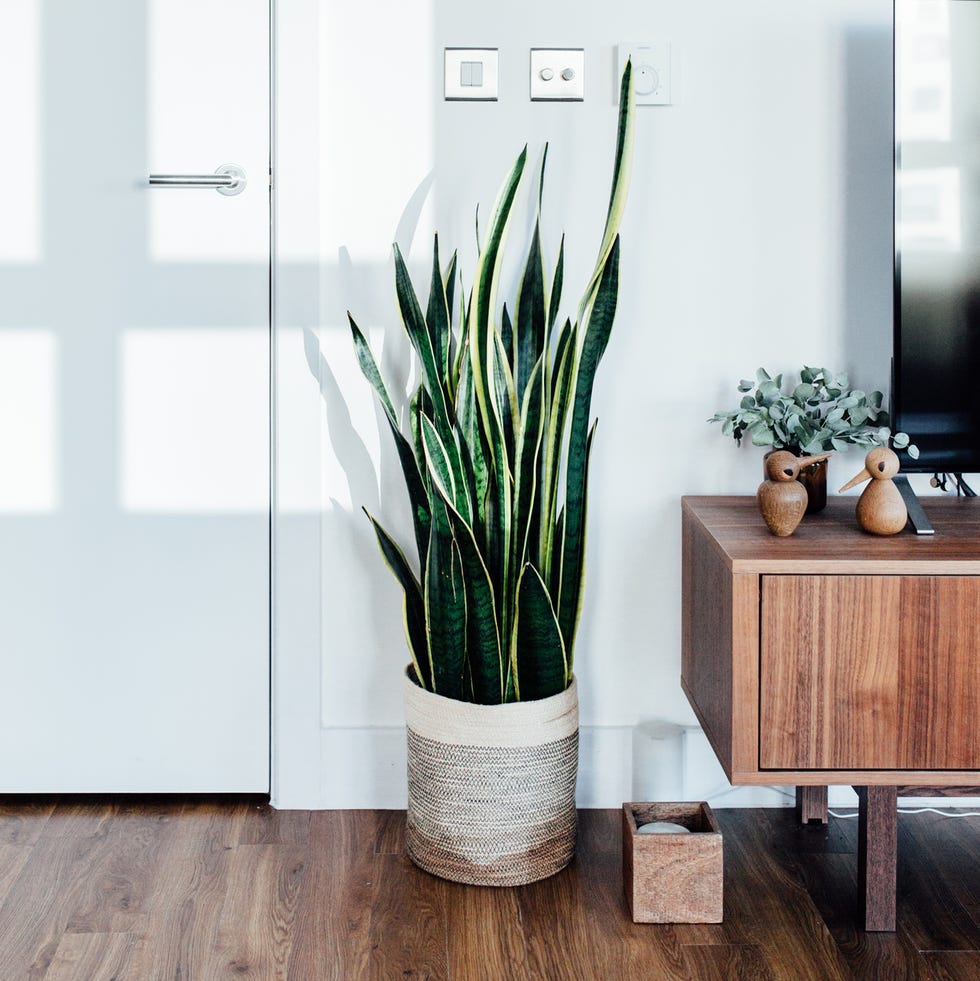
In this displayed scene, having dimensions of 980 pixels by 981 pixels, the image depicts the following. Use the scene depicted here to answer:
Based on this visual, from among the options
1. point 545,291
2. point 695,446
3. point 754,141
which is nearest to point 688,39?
point 754,141

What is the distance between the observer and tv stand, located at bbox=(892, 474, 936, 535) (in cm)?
164

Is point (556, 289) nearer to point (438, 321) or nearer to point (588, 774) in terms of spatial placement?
point (438, 321)

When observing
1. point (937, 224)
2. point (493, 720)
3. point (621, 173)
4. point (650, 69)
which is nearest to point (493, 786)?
point (493, 720)

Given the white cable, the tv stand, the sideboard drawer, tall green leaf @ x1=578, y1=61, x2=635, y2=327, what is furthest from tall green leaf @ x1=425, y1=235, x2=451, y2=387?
the white cable

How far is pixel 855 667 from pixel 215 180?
4.21ft

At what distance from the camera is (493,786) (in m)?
1.70

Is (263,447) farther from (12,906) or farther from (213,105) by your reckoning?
(12,906)

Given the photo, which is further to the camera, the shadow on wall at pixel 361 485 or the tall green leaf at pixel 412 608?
the shadow on wall at pixel 361 485

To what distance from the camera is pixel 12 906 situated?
1648 mm

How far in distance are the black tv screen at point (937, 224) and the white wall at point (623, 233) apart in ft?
0.77

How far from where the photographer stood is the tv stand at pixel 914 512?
1644 mm

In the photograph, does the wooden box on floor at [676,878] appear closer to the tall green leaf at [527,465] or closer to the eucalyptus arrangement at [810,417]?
the tall green leaf at [527,465]

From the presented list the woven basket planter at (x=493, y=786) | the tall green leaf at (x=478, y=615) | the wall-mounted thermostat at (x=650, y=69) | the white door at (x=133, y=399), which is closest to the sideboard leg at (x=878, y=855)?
the woven basket planter at (x=493, y=786)

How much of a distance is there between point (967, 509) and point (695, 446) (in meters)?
0.45
